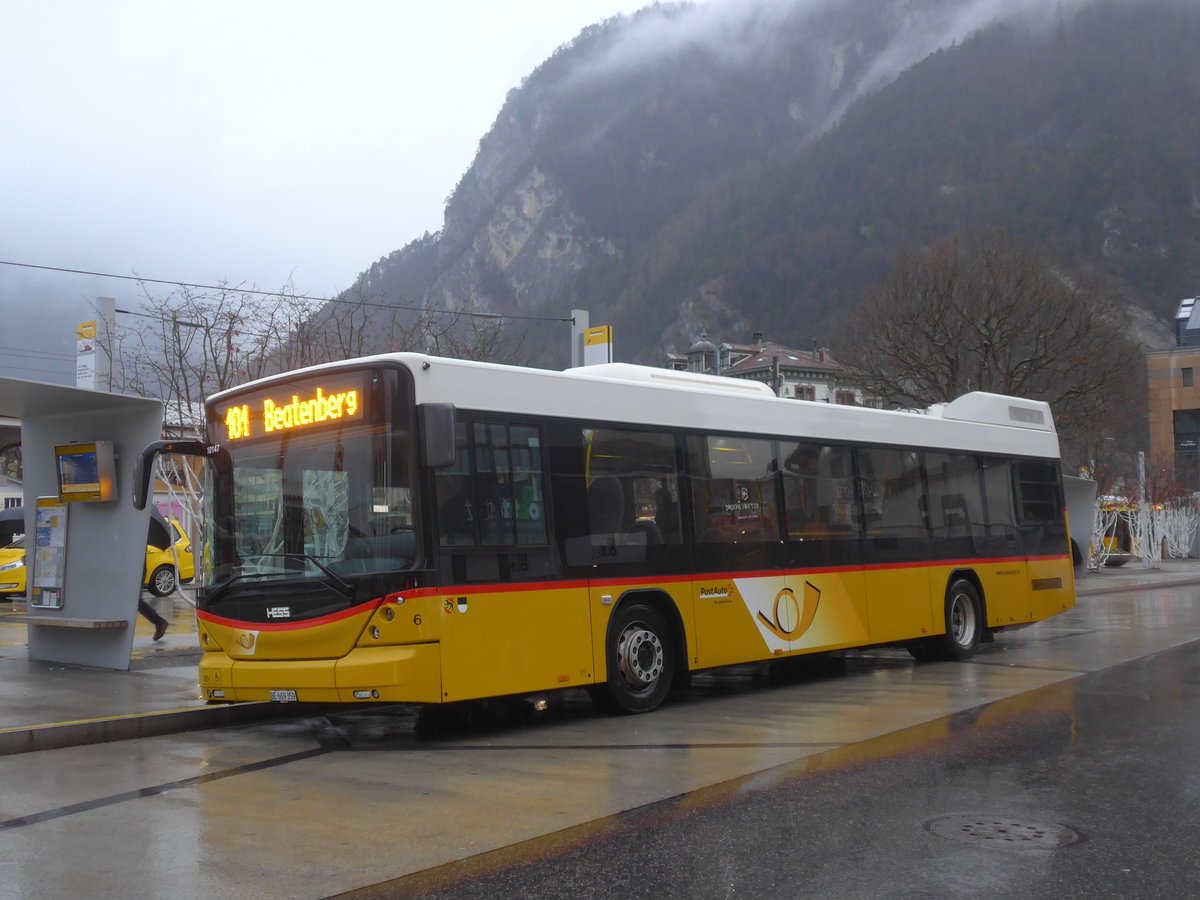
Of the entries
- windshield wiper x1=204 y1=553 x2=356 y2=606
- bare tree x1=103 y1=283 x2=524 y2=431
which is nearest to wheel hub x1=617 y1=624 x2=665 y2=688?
windshield wiper x1=204 y1=553 x2=356 y2=606

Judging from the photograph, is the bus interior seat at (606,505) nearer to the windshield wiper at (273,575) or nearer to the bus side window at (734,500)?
the bus side window at (734,500)

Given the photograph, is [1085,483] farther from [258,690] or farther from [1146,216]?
[1146,216]

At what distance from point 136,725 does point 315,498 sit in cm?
239

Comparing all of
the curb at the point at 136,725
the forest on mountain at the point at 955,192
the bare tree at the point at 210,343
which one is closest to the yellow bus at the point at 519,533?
the curb at the point at 136,725

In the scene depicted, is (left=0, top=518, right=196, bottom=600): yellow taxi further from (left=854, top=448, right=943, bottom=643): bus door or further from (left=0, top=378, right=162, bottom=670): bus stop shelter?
(left=854, top=448, right=943, bottom=643): bus door

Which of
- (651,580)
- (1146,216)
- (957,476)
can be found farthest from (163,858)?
(1146,216)

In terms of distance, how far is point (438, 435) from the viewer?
891 centimetres

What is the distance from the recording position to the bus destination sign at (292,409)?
31.1 feet

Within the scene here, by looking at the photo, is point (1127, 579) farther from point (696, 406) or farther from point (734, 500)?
point (696, 406)

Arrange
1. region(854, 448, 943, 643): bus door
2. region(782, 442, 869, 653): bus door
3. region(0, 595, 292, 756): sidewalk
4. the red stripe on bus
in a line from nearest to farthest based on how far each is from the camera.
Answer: the red stripe on bus → region(0, 595, 292, 756): sidewalk → region(782, 442, 869, 653): bus door → region(854, 448, 943, 643): bus door

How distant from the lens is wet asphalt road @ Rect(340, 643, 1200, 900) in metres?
5.31

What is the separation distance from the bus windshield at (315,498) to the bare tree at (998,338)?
32289mm

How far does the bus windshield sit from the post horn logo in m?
4.32

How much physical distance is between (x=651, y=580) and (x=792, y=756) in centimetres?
271
